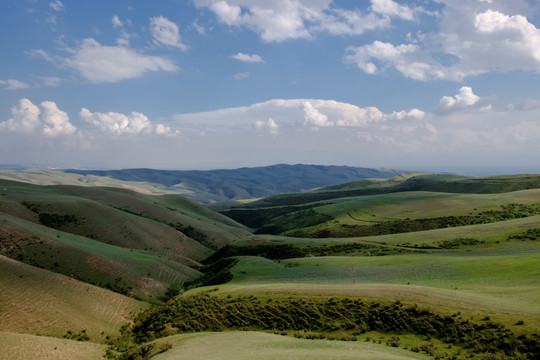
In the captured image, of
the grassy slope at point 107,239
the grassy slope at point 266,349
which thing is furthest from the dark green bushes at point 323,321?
the grassy slope at point 107,239

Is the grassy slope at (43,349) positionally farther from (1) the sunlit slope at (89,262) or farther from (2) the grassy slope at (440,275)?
(1) the sunlit slope at (89,262)

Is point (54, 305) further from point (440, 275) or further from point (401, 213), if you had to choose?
point (401, 213)

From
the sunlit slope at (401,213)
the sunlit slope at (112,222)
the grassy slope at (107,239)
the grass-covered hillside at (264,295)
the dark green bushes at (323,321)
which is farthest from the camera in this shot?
the sunlit slope at (401,213)

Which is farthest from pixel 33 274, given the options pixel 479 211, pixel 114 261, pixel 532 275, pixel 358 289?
pixel 479 211

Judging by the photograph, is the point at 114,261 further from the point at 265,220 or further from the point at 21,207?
the point at 265,220

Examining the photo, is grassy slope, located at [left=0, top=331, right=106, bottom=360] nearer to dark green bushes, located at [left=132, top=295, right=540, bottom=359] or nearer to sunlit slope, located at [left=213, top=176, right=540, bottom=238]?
dark green bushes, located at [left=132, top=295, right=540, bottom=359]

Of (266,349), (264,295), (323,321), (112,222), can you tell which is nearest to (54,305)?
(264,295)

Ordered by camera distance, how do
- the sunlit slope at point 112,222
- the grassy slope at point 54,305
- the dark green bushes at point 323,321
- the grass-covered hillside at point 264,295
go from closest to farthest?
the dark green bushes at point 323,321
the grass-covered hillside at point 264,295
the grassy slope at point 54,305
the sunlit slope at point 112,222

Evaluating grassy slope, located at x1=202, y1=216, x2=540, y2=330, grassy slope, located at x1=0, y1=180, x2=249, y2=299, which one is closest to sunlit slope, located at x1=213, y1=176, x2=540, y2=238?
grassy slope, located at x1=202, y1=216, x2=540, y2=330
